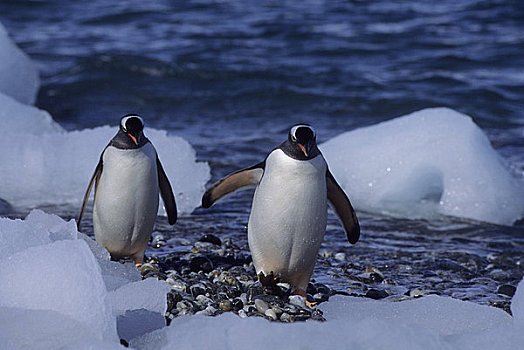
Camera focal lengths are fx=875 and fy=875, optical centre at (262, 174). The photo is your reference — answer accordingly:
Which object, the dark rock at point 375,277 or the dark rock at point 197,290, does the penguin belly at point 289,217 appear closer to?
the dark rock at point 197,290

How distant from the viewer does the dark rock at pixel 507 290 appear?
3900mm

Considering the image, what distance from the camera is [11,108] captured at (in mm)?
6324

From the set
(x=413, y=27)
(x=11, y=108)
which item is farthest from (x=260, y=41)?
(x=11, y=108)

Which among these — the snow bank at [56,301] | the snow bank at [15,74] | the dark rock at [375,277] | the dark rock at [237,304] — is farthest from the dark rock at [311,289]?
the snow bank at [15,74]

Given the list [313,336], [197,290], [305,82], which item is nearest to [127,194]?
[197,290]

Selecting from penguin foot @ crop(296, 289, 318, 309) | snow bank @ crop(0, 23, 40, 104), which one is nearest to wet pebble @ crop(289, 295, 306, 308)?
penguin foot @ crop(296, 289, 318, 309)

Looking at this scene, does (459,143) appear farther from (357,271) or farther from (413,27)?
(413,27)

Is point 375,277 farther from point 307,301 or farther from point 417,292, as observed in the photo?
point 307,301

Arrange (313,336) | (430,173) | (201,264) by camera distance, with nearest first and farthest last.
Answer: (313,336) < (201,264) < (430,173)

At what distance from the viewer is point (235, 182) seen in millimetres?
3779

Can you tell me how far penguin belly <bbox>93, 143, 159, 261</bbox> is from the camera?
3779 millimetres

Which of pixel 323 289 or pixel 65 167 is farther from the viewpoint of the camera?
pixel 65 167

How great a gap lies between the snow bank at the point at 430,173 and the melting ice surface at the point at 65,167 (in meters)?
1.01

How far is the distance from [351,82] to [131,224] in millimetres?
6041
